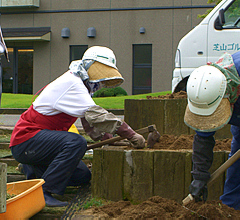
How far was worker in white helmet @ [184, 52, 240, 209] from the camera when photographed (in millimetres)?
2215

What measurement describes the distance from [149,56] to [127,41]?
1277 mm

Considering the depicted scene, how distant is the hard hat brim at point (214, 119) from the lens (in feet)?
7.37

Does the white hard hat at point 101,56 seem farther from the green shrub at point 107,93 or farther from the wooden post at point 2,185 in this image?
the green shrub at point 107,93

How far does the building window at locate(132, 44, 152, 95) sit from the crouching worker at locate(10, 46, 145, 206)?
13.5 meters

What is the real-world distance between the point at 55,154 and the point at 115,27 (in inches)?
559

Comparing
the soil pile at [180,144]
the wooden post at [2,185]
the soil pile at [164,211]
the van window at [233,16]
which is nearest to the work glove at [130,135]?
the soil pile at [180,144]

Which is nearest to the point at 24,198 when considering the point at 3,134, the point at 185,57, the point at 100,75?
the point at 100,75

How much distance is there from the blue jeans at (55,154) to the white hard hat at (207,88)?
1331 millimetres

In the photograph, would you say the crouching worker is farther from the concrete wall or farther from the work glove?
the concrete wall

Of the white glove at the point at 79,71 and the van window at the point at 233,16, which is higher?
the van window at the point at 233,16

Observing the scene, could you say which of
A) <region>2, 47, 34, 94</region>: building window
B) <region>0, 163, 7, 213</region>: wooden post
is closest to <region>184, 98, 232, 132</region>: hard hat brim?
<region>0, 163, 7, 213</region>: wooden post

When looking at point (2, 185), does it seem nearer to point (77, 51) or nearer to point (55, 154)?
point (55, 154)

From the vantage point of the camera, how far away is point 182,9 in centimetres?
1598

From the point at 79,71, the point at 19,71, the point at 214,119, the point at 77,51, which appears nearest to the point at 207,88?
the point at 214,119
